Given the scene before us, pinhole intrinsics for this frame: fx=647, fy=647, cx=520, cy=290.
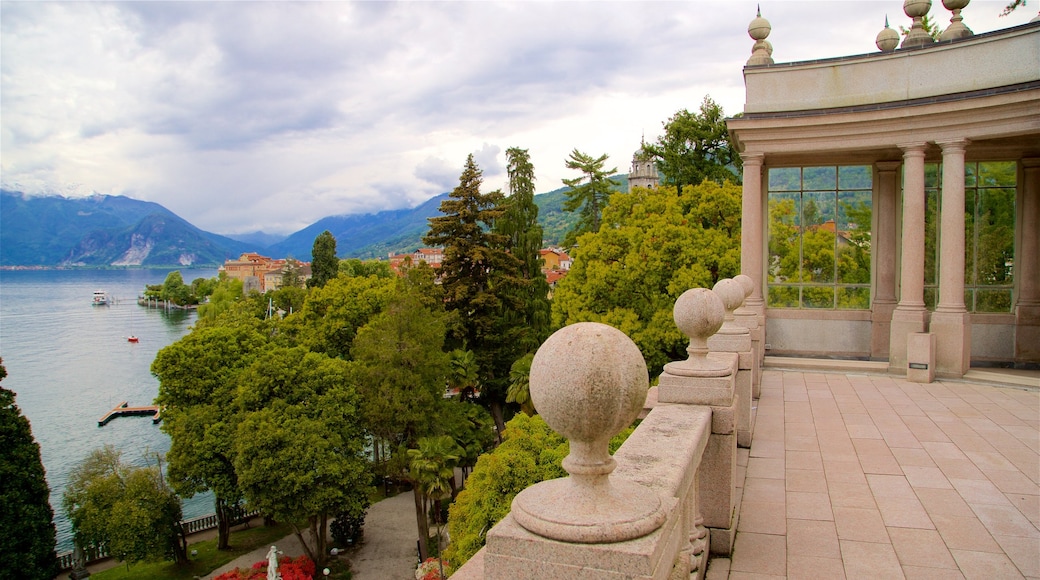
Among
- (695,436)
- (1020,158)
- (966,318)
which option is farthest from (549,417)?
(1020,158)

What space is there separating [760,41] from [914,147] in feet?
15.5

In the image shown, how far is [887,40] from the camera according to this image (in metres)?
16.3

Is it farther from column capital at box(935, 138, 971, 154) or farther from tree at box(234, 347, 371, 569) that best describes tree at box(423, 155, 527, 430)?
column capital at box(935, 138, 971, 154)

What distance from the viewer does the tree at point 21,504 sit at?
22125mm

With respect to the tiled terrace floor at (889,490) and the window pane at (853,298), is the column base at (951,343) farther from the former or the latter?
the window pane at (853,298)

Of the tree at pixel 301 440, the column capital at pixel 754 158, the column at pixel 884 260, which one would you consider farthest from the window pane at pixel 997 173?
the tree at pixel 301 440

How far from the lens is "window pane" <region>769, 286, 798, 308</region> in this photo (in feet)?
58.5

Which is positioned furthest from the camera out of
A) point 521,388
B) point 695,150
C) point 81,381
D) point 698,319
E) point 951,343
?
point 81,381

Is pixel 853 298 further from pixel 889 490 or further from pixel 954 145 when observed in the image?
pixel 889 490

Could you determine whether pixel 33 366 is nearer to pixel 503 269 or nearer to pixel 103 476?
pixel 103 476

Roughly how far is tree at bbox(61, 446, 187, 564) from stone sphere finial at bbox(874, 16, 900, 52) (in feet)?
98.4

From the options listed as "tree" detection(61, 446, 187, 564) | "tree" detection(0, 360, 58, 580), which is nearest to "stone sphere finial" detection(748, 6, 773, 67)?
"tree" detection(0, 360, 58, 580)

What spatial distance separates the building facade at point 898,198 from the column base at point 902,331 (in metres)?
0.02

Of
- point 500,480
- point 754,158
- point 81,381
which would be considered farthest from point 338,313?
point 81,381
